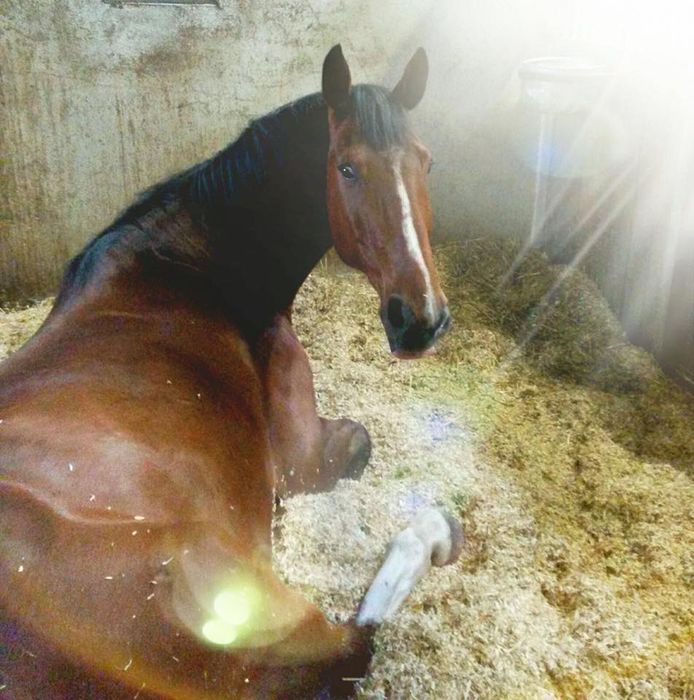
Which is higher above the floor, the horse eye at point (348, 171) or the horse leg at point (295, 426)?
the horse eye at point (348, 171)

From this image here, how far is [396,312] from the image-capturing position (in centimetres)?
216

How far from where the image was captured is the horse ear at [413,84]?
2.31m

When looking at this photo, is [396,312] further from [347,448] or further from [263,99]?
[263,99]

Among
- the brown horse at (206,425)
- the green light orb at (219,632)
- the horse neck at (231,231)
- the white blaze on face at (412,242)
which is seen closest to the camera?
the brown horse at (206,425)

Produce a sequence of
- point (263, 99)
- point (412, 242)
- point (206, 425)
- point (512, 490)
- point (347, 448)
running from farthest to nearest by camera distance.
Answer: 1. point (263, 99)
2. point (512, 490)
3. point (347, 448)
4. point (412, 242)
5. point (206, 425)

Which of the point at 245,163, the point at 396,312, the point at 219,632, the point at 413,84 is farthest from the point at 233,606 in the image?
the point at 413,84

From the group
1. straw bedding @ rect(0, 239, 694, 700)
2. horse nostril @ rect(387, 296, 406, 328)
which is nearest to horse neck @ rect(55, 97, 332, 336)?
horse nostril @ rect(387, 296, 406, 328)

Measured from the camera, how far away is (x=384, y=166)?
2.12m

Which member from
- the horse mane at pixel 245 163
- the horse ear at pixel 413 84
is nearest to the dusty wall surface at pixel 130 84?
the horse mane at pixel 245 163

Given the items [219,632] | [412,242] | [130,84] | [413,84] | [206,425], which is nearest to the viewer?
[219,632]

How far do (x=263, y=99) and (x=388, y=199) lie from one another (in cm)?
186

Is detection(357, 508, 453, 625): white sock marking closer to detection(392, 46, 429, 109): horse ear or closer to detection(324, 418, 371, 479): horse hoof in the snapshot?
detection(324, 418, 371, 479): horse hoof

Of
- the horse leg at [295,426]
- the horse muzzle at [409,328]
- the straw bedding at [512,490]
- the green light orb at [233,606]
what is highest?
the horse muzzle at [409,328]

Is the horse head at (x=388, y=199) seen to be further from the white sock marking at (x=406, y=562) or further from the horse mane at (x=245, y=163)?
the white sock marking at (x=406, y=562)
